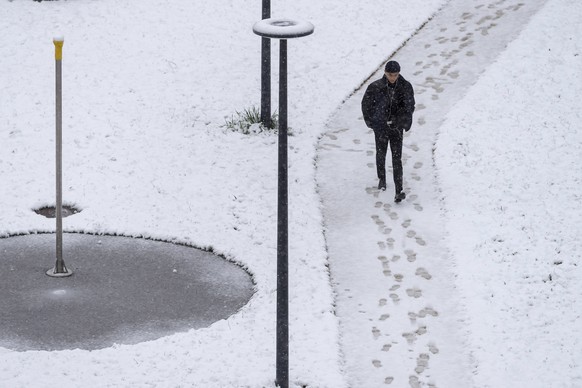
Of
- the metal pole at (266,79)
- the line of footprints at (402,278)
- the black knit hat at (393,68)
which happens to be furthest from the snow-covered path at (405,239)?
the black knit hat at (393,68)

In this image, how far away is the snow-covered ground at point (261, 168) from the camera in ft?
34.4

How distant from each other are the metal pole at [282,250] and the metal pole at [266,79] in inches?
257

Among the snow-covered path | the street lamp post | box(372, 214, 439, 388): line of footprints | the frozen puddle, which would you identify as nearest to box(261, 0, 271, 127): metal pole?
the snow-covered path

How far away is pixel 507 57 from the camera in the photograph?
1852 centimetres

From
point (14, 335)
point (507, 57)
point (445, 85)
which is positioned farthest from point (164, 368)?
point (507, 57)

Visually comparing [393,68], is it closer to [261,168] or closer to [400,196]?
[400,196]

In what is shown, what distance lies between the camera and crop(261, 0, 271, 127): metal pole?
16.1 m

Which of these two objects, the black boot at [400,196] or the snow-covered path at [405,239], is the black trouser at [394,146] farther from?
the snow-covered path at [405,239]

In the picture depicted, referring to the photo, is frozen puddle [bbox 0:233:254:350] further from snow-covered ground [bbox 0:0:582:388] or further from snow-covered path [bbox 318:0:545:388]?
snow-covered path [bbox 318:0:545:388]

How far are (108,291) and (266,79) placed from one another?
567cm

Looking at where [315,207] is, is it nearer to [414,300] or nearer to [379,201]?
[379,201]

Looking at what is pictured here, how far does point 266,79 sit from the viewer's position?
16297 millimetres

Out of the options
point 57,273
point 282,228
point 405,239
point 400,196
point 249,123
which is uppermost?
point 282,228

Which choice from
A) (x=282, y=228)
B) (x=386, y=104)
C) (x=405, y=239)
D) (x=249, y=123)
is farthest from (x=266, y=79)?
(x=282, y=228)
